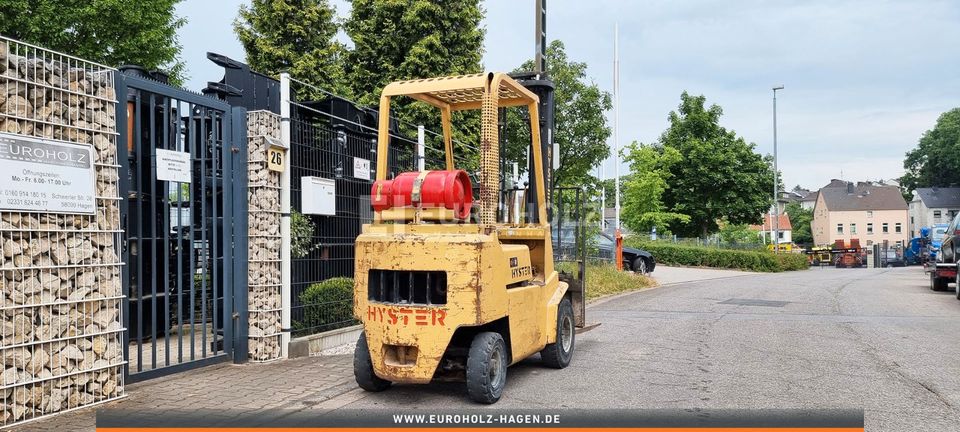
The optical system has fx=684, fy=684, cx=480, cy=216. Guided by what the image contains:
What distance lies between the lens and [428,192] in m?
5.88

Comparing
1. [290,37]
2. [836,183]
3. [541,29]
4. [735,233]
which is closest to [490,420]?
[541,29]

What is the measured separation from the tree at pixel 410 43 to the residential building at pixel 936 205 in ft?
259

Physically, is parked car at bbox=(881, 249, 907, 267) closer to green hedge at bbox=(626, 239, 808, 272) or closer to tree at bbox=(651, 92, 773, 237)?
tree at bbox=(651, 92, 773, 237)

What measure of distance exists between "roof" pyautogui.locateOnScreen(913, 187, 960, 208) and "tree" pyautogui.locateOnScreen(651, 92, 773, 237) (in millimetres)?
49622

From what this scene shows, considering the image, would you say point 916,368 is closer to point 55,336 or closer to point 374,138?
point 374,138

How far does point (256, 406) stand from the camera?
18.6 feet

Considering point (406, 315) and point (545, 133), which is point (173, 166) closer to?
point (406, 315)

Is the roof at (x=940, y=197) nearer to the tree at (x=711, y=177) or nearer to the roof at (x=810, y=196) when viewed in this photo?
the roof at (x=810, y=196)

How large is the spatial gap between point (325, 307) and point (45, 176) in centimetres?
394

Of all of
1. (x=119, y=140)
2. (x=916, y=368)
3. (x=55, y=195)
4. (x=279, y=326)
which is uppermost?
(x=119, y=140)

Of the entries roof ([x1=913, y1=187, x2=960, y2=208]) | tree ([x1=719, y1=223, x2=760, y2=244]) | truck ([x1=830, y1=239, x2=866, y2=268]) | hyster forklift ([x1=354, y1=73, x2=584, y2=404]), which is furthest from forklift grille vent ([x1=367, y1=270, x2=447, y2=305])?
roof ([x1=913, y1=187, x2=960, y2=208])

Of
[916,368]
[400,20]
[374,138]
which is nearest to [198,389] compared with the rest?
[374,138]

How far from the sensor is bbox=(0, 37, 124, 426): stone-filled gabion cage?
196 inches

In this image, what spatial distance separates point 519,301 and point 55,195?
387 cm
